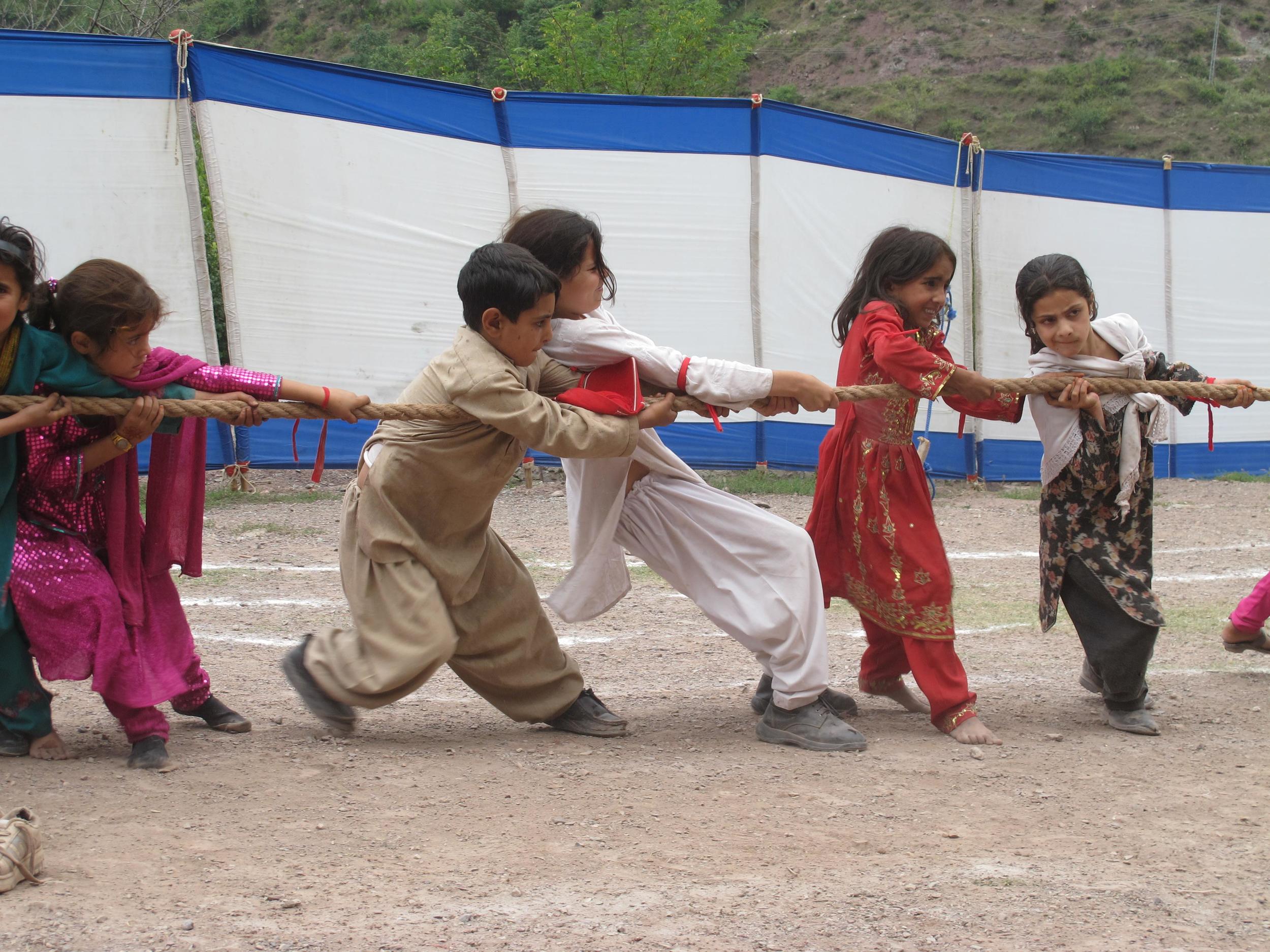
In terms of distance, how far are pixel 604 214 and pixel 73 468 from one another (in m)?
6.44

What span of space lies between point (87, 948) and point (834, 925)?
1.40 meters

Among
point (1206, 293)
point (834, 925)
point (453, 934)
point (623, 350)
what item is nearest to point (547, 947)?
point (453, 934)

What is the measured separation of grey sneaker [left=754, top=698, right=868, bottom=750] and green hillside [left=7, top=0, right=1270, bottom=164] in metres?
23.3

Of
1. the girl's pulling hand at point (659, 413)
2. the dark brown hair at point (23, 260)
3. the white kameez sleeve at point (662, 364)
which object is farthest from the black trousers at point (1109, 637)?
the dark brown hair at point (23, 260)

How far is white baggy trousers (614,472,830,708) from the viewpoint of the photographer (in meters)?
3.51

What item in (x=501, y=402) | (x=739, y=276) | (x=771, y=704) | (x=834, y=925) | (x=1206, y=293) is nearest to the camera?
(x=834, y=925)

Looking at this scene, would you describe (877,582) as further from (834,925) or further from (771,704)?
(834,925)

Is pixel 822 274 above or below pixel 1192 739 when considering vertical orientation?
above

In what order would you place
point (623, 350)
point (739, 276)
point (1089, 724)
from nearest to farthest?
1. point (623, 350)
2. point (1089, 724)
3. point (739, 276)

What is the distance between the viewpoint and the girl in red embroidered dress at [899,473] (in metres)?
3.66

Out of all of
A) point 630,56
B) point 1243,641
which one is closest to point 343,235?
point 1243,641

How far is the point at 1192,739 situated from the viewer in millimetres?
3809

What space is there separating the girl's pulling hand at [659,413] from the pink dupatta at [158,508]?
1189 mm

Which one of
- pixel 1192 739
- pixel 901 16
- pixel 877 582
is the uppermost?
pixel 901 16
